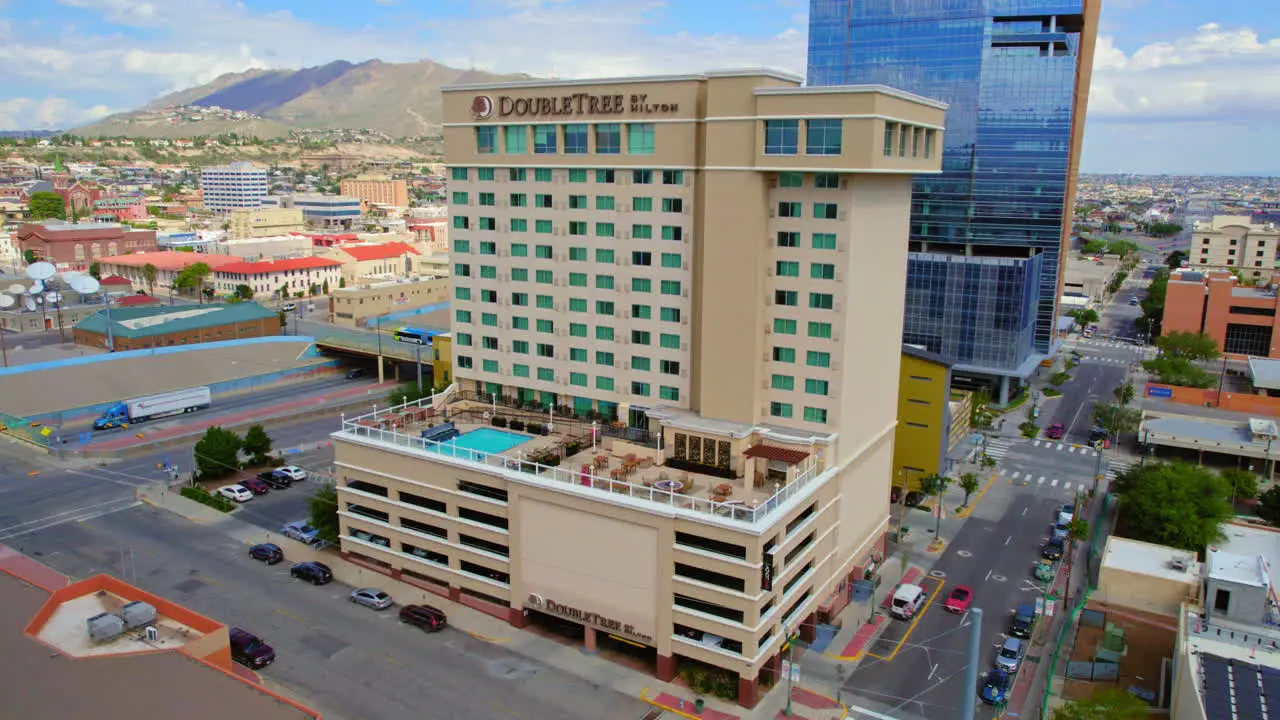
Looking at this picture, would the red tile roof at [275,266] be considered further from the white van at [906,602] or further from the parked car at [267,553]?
the white van at [906,602]

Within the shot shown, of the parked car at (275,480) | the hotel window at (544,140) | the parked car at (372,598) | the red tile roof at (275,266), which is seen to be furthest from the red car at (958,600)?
the red tile roof at (275,266)

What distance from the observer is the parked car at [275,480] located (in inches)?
2921

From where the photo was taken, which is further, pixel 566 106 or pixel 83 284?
pixel 83 284

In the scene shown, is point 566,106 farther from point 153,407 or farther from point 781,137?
point 153,407

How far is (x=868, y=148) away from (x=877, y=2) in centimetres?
7407

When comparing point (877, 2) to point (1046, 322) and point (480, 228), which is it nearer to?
point (1046, 322)

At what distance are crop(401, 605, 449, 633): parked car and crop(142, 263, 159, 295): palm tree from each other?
14339cm

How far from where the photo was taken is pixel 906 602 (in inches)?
2148

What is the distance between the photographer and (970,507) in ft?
240

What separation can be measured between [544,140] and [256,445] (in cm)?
3882

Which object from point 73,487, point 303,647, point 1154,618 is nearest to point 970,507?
point 1154,618

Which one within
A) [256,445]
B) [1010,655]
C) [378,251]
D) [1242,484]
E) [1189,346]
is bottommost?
[1010,655]

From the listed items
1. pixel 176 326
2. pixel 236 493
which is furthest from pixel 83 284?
pixel 236 493

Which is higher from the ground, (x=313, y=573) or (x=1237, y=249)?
(x=1237, y=249)
